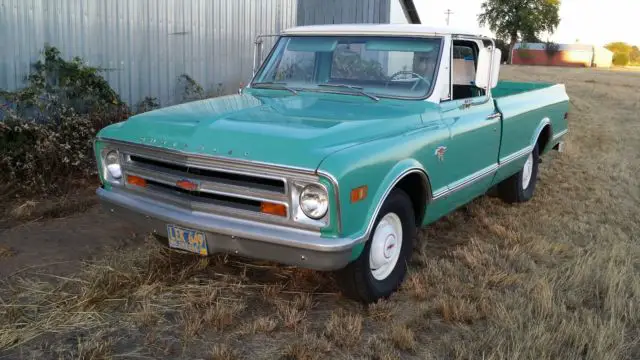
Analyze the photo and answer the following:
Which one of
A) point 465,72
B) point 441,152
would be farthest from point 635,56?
point 441,152

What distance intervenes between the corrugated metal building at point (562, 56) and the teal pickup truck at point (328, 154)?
5114cm

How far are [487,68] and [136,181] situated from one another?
2.84 m

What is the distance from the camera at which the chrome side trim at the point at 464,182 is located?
4.30 meters

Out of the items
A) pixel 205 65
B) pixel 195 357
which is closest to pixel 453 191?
pixel 195 357

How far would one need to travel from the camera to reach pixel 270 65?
5152mm

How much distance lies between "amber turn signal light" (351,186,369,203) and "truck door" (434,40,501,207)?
3.42 ft

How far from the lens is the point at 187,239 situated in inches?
140

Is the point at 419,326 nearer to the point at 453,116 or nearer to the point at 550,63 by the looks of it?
the point at 453,116

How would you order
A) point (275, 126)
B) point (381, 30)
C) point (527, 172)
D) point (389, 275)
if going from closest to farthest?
point (275, 126) → point (389, 275) → point (381, 30) → point (527, 172)

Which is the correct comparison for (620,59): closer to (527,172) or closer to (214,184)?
(527,172)

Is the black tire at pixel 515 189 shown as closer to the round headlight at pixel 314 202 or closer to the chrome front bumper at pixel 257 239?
the chrome front bumper at pixel 257 239

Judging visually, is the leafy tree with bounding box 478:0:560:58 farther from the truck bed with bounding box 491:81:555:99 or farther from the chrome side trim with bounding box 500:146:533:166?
the chrome side trim with bounding box 500:146:533:166

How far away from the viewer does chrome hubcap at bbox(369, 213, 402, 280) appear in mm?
3766

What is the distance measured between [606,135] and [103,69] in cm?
888
